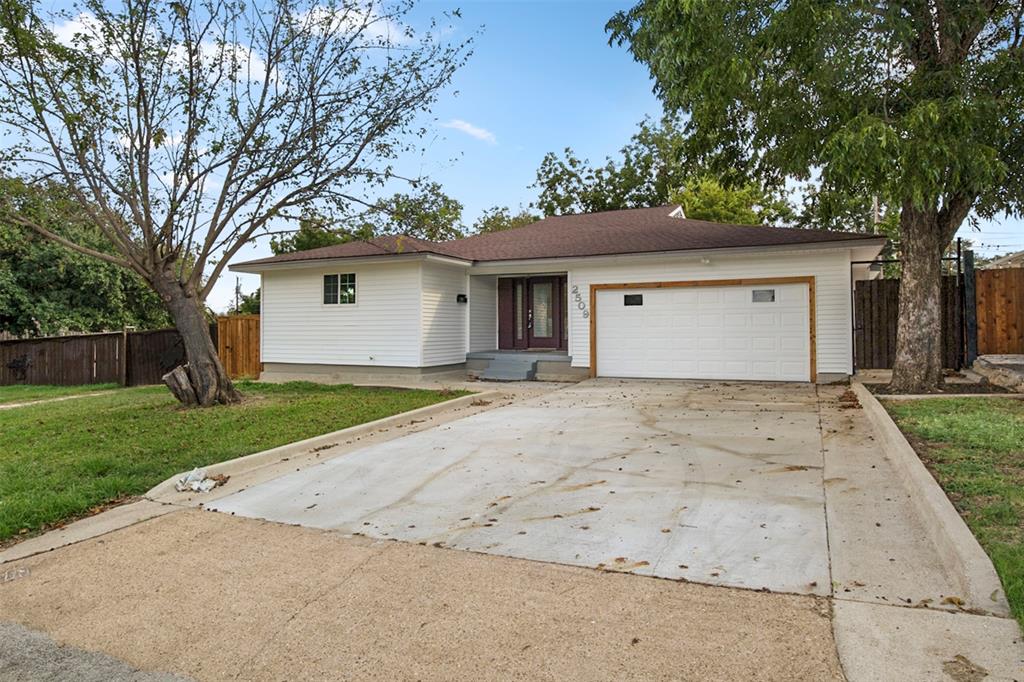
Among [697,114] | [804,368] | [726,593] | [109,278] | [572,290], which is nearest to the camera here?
[726,593]

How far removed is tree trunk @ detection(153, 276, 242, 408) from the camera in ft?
34.8

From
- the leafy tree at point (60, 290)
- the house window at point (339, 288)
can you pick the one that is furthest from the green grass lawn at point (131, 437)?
the leafy tree at point (60, 290)

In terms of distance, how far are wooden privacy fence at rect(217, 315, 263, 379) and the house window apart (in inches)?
116

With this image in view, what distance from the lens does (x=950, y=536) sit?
3682mm

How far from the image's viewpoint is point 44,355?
18891 millimetres

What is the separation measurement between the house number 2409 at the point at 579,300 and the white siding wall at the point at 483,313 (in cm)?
287

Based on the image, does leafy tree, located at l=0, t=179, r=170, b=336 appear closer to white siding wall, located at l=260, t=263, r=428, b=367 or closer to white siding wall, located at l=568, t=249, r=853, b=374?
white siding wall, located at l=260, t=263, r=428, b=367

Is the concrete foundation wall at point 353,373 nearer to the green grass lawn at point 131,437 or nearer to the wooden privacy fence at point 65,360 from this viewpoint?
the green grass lawn at point 131,437

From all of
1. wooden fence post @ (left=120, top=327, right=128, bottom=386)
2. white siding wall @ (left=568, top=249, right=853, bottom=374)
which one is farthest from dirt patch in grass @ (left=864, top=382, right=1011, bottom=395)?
wooden fence post @ (left=120, top=327, right=128, bottom=386)

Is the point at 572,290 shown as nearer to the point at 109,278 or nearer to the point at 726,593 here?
the point at 726,593

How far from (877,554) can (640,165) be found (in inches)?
1092

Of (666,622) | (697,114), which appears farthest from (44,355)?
(666,622)

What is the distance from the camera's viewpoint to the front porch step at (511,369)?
1518 cm

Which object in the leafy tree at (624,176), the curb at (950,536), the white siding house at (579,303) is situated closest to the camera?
the curb at (950,536)
